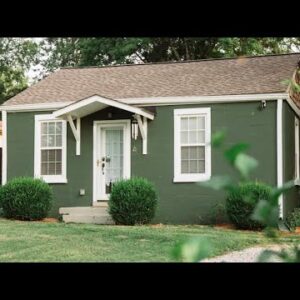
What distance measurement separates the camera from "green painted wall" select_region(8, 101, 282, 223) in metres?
13.3

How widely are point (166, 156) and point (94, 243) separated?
4964mm

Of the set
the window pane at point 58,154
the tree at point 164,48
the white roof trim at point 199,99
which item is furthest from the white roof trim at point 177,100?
the tree at point 164,48

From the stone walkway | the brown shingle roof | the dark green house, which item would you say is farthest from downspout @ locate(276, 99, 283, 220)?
the stone walkway

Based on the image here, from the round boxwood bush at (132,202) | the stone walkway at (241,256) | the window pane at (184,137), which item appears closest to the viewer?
the stone walkway at (241,256)

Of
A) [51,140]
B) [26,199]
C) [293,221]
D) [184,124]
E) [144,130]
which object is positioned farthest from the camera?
[51,140]

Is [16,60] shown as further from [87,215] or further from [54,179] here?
[87,215]

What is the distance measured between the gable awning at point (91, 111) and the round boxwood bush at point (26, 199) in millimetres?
1687

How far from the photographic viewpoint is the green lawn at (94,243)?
8.05 metres

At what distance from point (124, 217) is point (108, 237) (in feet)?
7.99

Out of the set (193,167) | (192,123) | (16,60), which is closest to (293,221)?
(193,167)

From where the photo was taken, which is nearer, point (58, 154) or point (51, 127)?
point (58, 154)

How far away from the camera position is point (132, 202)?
12.3 metres

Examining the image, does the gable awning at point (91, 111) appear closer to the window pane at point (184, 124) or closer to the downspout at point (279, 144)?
the window pane at point (184, 124)
